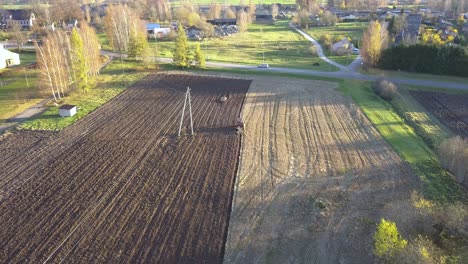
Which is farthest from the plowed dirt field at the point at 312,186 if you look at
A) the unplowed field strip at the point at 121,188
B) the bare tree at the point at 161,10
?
the bare tree at the point at 161,10

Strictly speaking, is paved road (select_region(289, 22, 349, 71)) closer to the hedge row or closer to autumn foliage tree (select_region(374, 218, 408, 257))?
the hedge row

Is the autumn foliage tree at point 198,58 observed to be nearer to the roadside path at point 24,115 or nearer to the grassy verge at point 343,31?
the roadside path at point 24,115

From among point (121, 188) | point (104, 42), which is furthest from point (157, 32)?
point (121, 188)

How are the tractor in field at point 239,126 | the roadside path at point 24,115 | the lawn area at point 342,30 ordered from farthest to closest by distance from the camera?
1. the lawn area at point 342,30
2. the roadside path at point 24,115
3. the tractor in field at point 239,126

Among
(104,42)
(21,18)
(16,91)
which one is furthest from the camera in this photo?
(21,18)

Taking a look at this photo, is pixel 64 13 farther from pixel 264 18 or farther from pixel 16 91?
pixel 16 91

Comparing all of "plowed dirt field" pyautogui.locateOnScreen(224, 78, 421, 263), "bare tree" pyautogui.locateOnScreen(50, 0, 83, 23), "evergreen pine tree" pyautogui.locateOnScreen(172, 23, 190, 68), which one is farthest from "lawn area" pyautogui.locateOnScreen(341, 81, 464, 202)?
"bare tree" pyautogui.locateOnScreen(50, 0, 83, 23)
